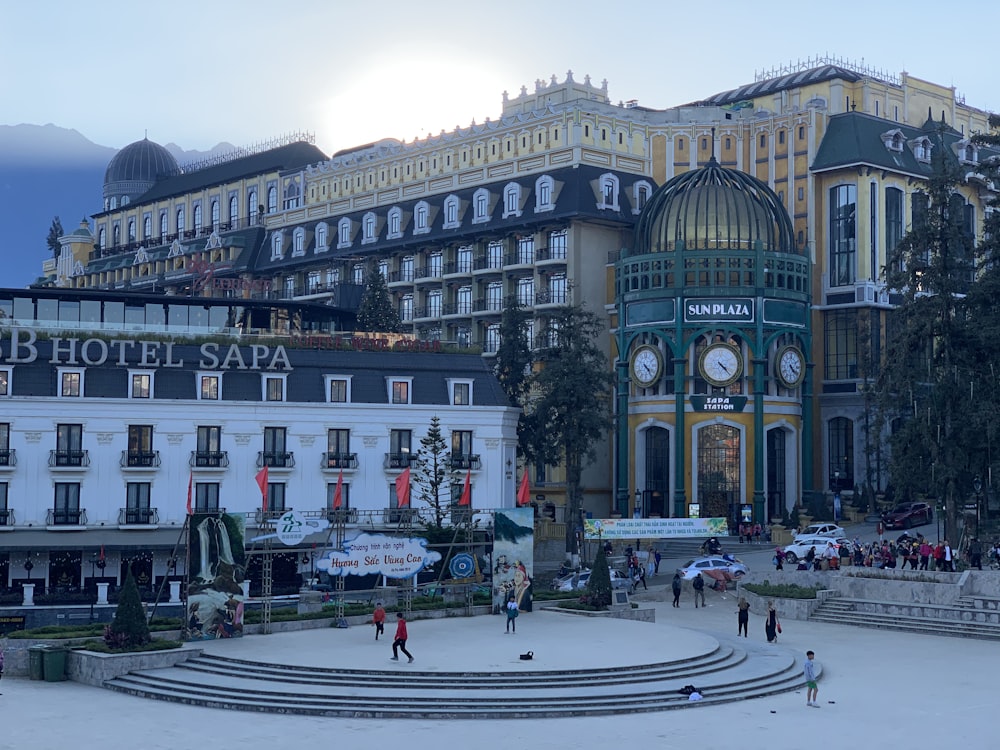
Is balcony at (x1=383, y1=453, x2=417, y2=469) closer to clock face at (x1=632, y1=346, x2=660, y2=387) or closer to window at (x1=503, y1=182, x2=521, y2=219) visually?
clock face at (x1=632, y1=346, x2=660, y2=387)

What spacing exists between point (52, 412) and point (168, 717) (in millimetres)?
30635

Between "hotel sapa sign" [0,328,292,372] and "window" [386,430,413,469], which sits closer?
"hotel sapa sign" [0,328,292,372]

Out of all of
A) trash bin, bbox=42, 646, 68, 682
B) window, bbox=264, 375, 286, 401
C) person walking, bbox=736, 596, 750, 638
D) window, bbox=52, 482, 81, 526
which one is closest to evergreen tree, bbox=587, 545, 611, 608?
person walking, bbox=736, 596, 750, 638

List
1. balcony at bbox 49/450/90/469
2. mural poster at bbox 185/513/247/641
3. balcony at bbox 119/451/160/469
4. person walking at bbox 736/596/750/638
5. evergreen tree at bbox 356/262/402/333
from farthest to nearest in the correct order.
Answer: evergreen tree at bbox 356/262/402/333
balcony at bbox 119/451/160/469
balcony at bbox 49/450/90/469
person walking at bbox 736/596/750/638
mural poster at bbox 185/513/247/641

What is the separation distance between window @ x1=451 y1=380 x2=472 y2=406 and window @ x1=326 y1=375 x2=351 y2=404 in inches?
221

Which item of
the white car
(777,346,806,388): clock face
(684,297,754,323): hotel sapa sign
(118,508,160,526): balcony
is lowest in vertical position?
the white car

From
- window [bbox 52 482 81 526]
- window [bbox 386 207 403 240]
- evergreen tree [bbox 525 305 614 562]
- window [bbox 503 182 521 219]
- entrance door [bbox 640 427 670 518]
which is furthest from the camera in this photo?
window [bbox 386 207 403 240]

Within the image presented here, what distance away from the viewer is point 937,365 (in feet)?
199

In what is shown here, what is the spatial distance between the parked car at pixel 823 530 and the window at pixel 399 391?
69.8 feet

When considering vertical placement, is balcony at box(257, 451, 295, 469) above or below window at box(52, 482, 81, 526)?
above

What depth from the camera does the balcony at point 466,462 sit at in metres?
70.1

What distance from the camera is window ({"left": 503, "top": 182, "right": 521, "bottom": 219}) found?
100000mm

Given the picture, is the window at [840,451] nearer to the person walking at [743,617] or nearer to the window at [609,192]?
the window at [609,192]

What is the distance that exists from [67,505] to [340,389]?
13971 mm
